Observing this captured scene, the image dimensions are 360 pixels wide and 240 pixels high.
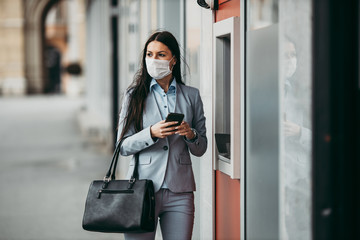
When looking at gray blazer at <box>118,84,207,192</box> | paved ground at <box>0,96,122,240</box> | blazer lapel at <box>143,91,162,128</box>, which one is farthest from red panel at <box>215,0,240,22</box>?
paved ground at <box>0,96,122,240</box>

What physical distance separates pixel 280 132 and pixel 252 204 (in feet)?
1.79

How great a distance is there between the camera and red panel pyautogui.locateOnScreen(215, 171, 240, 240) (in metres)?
3.21

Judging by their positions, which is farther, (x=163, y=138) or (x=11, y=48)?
(x=11, y=48)

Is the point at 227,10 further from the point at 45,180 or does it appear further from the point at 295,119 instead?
the point at 45,180

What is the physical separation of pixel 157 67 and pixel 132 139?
368mm

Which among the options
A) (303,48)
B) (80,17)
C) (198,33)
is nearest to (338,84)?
(303,48)

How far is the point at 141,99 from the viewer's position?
8.93 ft

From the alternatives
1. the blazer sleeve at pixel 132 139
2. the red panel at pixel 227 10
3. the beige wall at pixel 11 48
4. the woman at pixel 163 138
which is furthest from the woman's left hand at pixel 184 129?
the beige wall at pixel 11 48

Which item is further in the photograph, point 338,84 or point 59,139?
point 59,139

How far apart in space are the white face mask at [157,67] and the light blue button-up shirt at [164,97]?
0.20 ft

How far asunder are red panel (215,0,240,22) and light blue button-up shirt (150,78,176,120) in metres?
0.62

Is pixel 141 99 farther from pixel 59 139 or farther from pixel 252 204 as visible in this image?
pixel 59 139

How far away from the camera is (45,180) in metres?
8.48

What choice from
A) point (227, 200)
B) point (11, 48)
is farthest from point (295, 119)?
point (11, 48)
